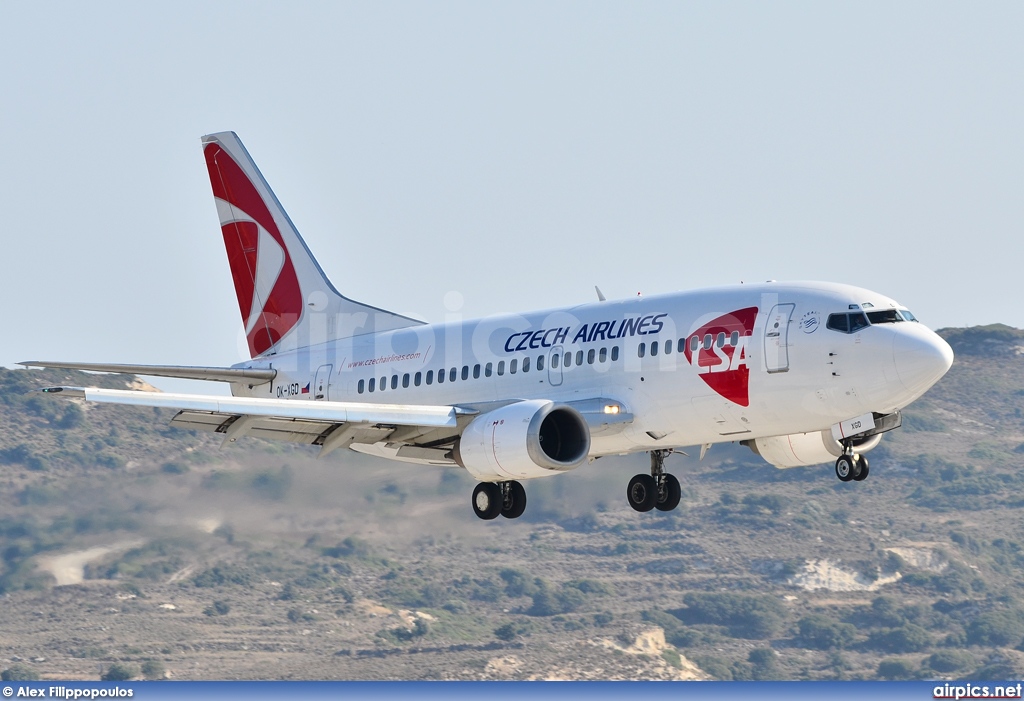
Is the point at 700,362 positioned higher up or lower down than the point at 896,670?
higher up

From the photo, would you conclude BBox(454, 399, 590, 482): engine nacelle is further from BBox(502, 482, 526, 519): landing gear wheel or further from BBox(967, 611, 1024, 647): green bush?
BBox(967, 611, 1024, 647): green bush

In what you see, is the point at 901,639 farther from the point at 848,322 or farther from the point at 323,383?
the point at 848,322

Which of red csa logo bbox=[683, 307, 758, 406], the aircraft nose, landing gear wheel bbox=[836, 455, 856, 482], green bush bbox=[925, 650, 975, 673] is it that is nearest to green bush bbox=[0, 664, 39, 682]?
green bush bbox=[925, 650, 975, 673]

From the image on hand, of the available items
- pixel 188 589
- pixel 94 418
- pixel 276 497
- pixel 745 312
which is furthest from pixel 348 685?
pixel 745 312

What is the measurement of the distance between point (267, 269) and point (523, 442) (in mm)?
14984

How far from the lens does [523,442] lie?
36.3 m

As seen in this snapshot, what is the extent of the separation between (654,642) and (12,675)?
4623 cm

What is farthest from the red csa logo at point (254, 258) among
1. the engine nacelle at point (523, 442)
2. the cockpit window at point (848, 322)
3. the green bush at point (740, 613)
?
the green bush at point (740, 613)

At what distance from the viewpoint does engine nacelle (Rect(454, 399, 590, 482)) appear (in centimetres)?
3631

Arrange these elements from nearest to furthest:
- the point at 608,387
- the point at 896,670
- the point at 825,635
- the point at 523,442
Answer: the point at 523,442, the point at 608,387, the point at 896,670, the point at 825,635

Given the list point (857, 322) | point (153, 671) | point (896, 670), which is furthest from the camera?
point (896, 670)

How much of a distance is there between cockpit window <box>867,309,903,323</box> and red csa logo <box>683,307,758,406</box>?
94.0 inches

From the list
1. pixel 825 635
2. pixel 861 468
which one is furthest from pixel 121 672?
pixel 861 468

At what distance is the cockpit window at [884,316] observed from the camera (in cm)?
3447
